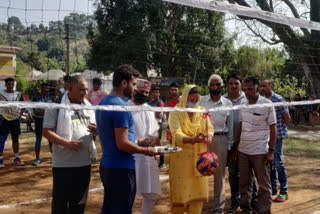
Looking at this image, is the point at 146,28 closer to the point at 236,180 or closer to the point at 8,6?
the point at 8,6

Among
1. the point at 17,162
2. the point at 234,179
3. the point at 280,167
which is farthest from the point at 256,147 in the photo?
the point at 17,162

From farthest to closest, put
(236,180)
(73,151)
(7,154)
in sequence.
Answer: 1. (7,154)
2. (236,180)
3. (73,151)

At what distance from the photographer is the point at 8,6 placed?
16.8 feet

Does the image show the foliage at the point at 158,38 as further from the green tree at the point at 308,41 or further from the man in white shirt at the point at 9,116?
the man in white shirt at the point at 9,116

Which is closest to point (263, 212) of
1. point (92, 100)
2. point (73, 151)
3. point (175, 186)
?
point (175, 186)

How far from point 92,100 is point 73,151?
12.9ft

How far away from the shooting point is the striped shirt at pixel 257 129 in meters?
4.10

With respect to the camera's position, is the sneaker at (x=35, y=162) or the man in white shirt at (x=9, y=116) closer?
the man in white shirt at (x=9, y=116)

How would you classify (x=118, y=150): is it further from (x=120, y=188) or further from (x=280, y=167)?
(x=280, y=167)

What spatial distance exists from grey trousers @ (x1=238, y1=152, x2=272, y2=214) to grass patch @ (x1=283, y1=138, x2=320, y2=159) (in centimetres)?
497

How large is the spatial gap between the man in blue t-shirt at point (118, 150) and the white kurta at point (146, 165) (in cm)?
83

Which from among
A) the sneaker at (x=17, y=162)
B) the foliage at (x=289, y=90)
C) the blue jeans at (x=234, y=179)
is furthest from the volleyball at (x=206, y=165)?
the foliage at (x=289, y=90)

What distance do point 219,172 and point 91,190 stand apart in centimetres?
221

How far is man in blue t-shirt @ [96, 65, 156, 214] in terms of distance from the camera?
264cm
